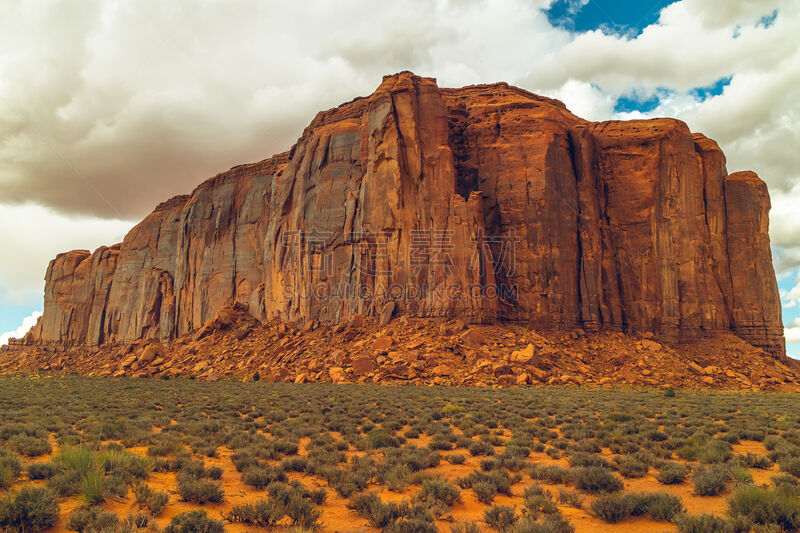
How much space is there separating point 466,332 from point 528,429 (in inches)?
885

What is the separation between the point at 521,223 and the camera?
42.9 meters

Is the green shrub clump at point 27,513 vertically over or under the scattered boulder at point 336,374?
over

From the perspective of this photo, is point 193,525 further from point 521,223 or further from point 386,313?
point 521,223

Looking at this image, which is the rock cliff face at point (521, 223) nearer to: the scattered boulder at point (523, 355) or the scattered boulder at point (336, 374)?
the scattered boulder at point (523, 355)

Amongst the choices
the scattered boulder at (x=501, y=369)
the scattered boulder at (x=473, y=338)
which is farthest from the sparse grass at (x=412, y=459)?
the scattered boulder at (x=473, y=338)

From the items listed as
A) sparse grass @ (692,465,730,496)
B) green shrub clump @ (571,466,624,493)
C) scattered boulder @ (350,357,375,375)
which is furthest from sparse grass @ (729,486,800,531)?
scattered boulder @ (350,357,375,375)

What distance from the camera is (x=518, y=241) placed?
42.5 m

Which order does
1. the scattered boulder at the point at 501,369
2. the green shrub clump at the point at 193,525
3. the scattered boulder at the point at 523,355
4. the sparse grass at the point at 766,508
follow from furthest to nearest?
the scattered boulder at the point at 523,355 → the scattered boulder at the point at 501,369 → the sparse grass at the point at 766,508 → the green shrub clump at the point at 193,525

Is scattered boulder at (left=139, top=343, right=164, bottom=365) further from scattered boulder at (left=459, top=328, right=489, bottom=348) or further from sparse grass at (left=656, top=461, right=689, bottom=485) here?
sparse grass at (left=656, top=461, right=689, bottom=485)

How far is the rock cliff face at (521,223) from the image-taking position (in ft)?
135

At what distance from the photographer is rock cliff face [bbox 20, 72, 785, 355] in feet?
135

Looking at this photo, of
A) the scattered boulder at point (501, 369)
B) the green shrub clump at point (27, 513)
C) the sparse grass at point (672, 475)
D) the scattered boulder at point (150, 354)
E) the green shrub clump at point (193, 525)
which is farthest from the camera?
the scattered boulder at point (150, 354)

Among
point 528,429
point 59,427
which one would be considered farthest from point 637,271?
point 59,427

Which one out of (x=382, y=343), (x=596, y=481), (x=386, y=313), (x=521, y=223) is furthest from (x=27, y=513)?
(x=521, y=223)
